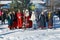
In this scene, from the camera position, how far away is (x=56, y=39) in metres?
14.1

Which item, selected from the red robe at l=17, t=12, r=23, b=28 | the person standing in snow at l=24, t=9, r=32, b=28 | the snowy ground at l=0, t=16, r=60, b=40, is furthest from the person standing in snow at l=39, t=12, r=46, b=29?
the snowy ground at l=0, t=16, r=60, b=40

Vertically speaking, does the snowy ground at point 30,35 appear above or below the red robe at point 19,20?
below

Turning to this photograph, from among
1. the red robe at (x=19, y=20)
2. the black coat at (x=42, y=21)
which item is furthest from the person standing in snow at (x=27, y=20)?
the black coat at (x=42, y=21)

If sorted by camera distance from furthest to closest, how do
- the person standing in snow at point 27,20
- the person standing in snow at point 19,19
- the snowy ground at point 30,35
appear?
the person standing in snow at point 27,20 < the person standing in snow at point 19,19 < the snowy ground at point 30,35

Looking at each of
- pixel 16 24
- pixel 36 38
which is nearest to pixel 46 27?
pixel 16 24

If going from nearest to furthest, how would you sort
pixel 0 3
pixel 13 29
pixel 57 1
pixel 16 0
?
pixel 13 29
pixel 16 0
pixel 0 3
pixel 57 1

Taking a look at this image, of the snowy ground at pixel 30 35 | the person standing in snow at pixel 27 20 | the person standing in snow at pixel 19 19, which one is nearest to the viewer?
the snowy ground at pixel 30 35

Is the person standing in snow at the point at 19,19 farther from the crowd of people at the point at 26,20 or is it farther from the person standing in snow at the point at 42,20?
the person standing in snow at the point at 42,20

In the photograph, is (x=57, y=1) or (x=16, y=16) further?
(x=57, y=1)

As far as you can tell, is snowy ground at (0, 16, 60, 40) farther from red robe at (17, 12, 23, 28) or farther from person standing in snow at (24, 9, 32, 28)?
person standing in snow at (24, 9, 32, 28)

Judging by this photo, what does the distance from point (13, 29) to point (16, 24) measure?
0.52 m

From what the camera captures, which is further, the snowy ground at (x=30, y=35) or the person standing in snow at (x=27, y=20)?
the person standing in snow at (x=27, y=20)

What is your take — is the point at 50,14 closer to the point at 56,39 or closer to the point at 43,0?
the point at 56,39

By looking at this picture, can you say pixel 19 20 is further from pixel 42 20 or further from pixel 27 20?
pixel 42 20
